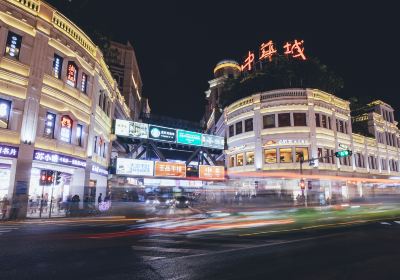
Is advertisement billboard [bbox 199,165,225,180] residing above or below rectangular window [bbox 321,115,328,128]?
below

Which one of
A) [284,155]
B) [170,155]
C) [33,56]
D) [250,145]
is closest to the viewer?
[33,56]

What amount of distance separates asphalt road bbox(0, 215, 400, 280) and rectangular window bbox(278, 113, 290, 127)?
27032 mm

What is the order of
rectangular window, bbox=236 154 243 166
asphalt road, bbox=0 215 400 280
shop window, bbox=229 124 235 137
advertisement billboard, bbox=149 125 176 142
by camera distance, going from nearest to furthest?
1. asphalt road, bbox=0 215 400 280
2. advertisement billboard, bbox=149 125 176 142
3. rectangular window, bbox=236 154 243 166
4. shop window, bbox=229 124 235 137

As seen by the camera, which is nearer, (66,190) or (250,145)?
(66,190)

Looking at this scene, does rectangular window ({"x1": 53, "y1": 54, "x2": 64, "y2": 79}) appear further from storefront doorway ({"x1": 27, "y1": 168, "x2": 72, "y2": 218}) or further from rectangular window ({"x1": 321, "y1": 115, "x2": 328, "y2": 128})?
rectangular window ({"x1": 321, "y1": 115, "x2": 328, "y2": 128})

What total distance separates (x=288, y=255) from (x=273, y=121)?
31833 millimetres

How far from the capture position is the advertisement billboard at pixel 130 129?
31.0 meters

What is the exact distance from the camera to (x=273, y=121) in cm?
3853

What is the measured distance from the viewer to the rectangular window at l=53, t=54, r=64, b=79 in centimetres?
2083

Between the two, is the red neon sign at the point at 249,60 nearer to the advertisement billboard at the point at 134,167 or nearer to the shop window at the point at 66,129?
the advertisement billboard at the point at 134,167

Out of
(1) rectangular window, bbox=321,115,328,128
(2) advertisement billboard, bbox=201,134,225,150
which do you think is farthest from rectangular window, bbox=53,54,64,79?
(1) rectangular window, bbox=321,115,328,128

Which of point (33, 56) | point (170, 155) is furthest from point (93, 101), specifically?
point (170, 155)

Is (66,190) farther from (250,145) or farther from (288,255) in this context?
(250,145)

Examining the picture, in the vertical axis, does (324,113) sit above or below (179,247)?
above
